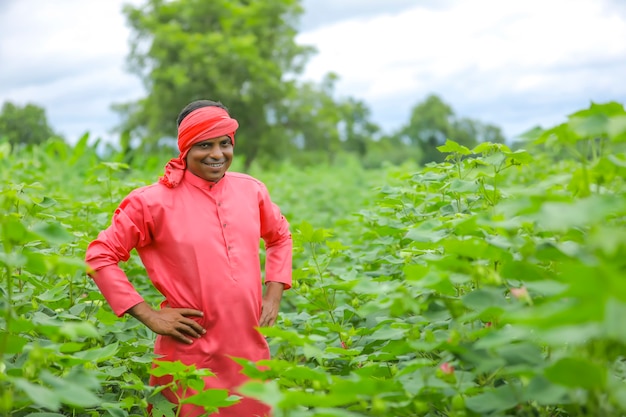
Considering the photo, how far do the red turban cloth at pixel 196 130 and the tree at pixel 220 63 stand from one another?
26775 mm

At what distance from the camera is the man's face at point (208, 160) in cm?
315

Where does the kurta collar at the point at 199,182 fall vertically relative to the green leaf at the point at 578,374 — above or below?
above

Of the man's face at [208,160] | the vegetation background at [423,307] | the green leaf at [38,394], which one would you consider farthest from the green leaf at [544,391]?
the man's face at [208,160]

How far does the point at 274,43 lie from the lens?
33844mm

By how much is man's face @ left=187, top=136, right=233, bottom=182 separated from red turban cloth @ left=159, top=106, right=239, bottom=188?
3cm

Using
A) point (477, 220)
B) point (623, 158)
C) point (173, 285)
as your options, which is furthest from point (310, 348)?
point (173, 285)

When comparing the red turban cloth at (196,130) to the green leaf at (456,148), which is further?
the red turban cloth at (196,130)

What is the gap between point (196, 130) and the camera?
10.3 ft

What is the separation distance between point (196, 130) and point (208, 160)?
136 millimetres

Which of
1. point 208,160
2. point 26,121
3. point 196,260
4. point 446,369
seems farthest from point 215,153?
point 26,121

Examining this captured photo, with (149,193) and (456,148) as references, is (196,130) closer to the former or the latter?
(149,193)

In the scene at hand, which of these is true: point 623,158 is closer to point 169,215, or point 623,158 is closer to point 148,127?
point 169,215

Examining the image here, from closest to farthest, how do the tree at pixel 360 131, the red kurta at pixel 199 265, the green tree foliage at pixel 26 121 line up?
the red kurta at pixel 199 265 → the green tree foliage at pixel 26 121 → the tree at pixel 360 131

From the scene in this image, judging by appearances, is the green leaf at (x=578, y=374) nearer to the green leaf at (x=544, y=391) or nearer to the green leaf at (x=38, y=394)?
the green leaf at (x=544, y=391)
